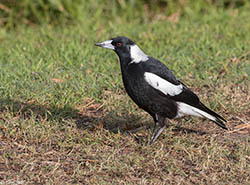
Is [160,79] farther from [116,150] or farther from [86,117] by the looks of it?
[86,117]

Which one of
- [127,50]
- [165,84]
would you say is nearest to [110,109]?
[127,50]

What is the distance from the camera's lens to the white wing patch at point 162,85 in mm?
3799

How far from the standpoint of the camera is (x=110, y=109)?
4621 millimetres

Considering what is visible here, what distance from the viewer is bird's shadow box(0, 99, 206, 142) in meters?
4.29

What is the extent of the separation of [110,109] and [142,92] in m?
0.90

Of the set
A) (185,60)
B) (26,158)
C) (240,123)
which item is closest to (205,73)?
(185,60)

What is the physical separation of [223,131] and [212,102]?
53 cm

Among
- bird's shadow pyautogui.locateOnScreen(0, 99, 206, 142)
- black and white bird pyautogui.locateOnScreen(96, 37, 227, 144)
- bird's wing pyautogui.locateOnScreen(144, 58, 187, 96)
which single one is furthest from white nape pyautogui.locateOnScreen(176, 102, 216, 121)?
bird's shadow pyautogui.locateOnScreen(0, 99, 206, 142)

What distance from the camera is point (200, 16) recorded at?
7602 mm

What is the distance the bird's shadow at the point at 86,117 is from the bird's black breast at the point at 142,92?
389mm

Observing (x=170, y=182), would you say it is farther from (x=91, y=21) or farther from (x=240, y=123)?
(x=91, y=21)

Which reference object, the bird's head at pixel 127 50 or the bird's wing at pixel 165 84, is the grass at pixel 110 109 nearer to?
the bird's wing at pixel 165 84

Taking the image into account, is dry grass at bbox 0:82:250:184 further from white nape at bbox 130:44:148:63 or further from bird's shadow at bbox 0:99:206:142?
white nape at bbox 130:44:148:63

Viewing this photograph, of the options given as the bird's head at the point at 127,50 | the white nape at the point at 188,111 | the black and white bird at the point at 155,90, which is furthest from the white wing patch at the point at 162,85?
the bird's head at the point at 127,50
